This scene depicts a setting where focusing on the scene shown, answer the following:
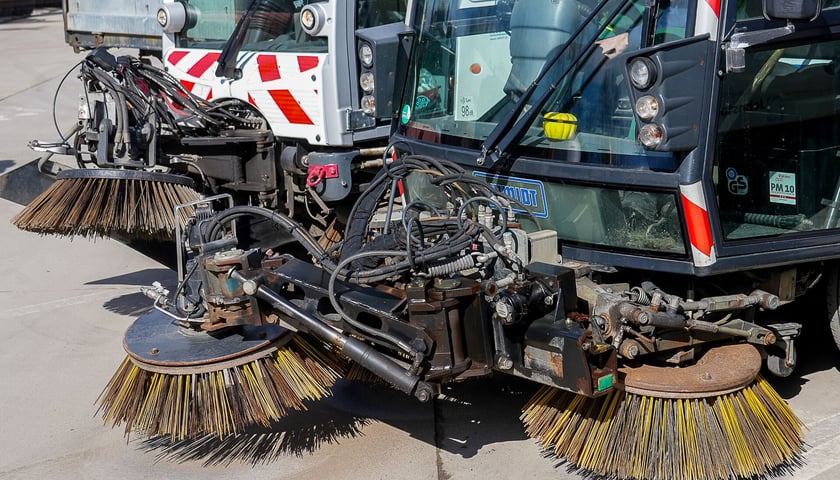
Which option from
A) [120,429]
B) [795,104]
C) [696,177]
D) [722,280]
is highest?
[795,104]

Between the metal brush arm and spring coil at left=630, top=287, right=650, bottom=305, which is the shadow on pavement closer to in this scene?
the metal brush arm

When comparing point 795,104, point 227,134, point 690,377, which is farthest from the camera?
point 227,134

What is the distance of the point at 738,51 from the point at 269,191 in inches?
131

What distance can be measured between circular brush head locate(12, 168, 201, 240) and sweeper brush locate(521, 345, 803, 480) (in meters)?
2.57

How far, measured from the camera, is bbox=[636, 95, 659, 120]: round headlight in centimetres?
332

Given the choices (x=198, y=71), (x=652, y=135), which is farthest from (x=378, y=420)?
(x=198, y=71)

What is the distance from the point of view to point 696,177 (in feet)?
11.3

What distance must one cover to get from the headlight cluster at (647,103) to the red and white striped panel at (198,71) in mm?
3392

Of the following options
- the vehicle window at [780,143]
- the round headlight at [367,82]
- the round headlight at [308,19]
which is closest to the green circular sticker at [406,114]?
the round headlight at [367,82]

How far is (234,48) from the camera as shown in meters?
6.02

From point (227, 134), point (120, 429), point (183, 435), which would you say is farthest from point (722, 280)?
point (227, 134)

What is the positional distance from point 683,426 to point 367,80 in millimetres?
2852

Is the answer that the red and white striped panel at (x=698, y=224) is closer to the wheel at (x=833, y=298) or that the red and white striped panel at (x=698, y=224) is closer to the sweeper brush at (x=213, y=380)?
the wheel at (x=833, y=298)

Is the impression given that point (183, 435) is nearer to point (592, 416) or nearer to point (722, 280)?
point (592, 416)
